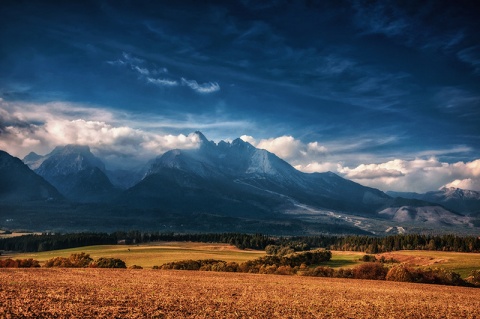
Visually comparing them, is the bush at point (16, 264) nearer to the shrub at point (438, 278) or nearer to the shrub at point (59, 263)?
the shrub at point (59, 263)

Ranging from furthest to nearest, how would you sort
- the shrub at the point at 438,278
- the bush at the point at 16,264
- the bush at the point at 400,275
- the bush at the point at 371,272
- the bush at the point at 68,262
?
1. the bush at the point at 68,262
2. the bush at the point at 371,272
3. the bush at the point at 16,264
4. the bush at the point at 400,275
5. the shrub at the point at 438,278

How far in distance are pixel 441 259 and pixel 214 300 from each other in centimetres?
10767

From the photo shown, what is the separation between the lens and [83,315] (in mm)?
29078

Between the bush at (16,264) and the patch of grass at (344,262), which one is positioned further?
the patch of grass at (344,262)

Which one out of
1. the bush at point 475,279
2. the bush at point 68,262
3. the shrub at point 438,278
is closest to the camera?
the shrub at point 438,278

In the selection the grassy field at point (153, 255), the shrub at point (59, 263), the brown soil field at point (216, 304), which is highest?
the brown soil field at point (216, 304)

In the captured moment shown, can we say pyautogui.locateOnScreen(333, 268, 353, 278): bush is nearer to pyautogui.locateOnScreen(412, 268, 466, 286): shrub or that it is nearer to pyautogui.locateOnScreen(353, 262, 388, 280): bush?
pyautogui.locateOnScreen(353, 262, 388, 280): bush

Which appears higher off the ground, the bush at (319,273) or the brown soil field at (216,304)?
the brown soil field at (216,304)

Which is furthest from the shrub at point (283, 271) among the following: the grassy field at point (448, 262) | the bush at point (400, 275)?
the grassy field at point (448, 262)

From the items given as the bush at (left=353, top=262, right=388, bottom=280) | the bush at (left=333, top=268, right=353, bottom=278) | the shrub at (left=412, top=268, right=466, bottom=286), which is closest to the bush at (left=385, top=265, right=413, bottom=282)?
the shrub at (left=412, top=268, right=466, bottom=286)

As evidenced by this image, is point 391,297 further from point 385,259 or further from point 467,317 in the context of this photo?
point 385,259

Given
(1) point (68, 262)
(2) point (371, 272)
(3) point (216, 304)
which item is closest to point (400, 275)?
(2) point (371, 272)

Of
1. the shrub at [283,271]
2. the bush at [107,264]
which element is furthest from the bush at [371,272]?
the bush at [107,264]

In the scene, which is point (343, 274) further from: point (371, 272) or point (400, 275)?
point (400, 275)
